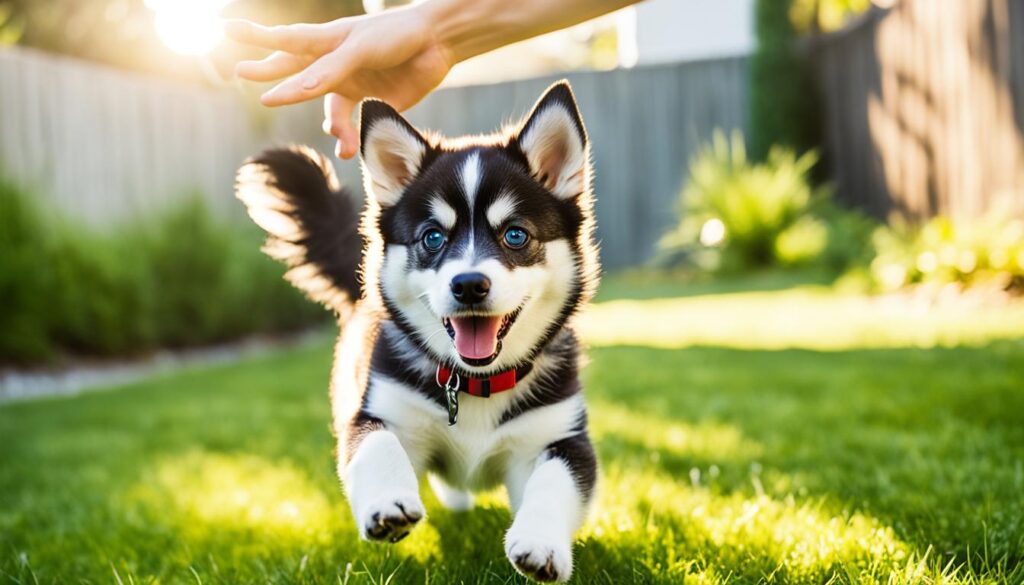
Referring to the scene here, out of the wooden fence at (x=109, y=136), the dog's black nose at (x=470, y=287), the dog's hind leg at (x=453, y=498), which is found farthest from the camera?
the wooden fence at (x=109, y=136)

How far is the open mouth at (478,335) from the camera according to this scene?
89.5 inches

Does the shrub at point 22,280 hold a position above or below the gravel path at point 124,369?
above

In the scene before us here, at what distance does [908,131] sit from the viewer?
973cm

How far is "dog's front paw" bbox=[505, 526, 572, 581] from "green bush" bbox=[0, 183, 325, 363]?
21.6 feet

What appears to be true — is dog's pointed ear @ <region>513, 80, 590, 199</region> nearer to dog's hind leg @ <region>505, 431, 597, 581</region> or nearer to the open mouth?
the open mouth

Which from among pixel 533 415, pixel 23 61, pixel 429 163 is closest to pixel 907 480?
pixel 533 415

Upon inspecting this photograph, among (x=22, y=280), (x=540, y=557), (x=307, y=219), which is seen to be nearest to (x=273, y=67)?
(x=307, y=219)

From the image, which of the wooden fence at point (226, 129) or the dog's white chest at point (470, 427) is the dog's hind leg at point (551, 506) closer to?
the dog's white chest at point (470, 427)

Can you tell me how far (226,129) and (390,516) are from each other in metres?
10.9

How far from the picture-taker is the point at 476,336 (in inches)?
90.7

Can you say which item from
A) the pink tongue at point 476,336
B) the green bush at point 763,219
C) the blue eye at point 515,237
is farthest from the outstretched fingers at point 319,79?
the green bush at point 763,219

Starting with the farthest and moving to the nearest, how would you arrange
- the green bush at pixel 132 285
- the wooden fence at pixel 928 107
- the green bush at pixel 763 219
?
the green bush at pixel 763 219
the wooden fence at pixel 928 107
the green bush at pixel 132 285

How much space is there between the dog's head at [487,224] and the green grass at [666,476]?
25.1 inches

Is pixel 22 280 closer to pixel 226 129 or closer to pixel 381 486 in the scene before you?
pixel 226 129
